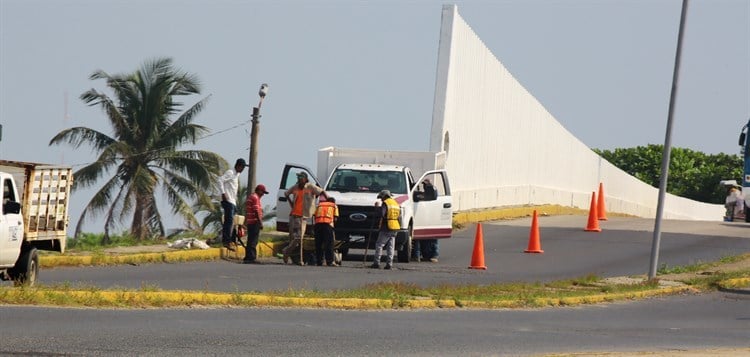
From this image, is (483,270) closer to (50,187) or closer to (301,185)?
(301,185)

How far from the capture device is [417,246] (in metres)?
29.7

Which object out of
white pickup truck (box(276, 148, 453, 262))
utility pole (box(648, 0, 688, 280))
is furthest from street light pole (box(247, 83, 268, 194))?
utility pole (box(648, 0, 688, 280))

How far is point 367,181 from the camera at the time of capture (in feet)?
98.9

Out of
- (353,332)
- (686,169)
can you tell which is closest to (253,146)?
(353,332)

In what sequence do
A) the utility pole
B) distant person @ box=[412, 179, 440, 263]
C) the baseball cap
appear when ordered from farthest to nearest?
distant person @ box=[412, 179, 440, 263]
the baseball cap
the utility pole

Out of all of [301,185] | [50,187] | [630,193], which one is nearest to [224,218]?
[301,185]

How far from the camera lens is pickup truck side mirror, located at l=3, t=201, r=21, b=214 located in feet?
63.8

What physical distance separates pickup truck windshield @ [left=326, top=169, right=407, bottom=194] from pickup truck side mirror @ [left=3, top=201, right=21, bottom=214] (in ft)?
35.8

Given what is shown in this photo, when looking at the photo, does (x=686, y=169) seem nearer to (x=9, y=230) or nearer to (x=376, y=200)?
(x=376, y=200)

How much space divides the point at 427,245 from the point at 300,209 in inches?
138

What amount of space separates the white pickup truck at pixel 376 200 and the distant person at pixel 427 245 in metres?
0.03

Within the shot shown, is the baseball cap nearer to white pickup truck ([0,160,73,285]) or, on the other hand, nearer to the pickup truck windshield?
the pickup truck windshield

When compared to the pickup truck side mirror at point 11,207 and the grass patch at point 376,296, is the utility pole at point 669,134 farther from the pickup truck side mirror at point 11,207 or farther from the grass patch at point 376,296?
the pickup truck side mirror at point 11,207

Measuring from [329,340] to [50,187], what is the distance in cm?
827
